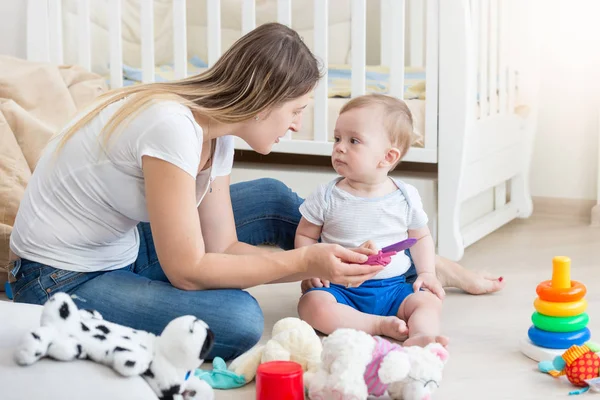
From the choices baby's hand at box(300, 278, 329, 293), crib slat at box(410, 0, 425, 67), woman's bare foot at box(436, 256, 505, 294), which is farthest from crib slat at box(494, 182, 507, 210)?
baby's hand at box(300, 278, 329, 293)

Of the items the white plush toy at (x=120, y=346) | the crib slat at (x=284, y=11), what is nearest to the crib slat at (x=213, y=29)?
the crib slat at (x=284, y=11)

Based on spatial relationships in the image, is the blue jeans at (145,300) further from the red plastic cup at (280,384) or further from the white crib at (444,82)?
the white crib at (444,82)

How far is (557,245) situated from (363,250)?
1.12 m

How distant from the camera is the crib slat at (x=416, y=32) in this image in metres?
3.00

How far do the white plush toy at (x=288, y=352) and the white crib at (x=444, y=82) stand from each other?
2.86 ft

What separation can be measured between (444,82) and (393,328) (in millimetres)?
801

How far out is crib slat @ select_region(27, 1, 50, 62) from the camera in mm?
2637

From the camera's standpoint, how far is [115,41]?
8.15 feet

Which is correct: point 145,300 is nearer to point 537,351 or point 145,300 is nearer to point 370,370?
point 370,370

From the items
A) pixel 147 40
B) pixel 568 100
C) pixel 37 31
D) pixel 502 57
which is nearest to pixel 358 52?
pixel 502 57

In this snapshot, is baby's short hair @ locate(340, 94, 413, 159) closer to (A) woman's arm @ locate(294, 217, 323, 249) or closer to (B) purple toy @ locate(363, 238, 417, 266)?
(A) woman's arm @ locate(294, 217, 323, 249)

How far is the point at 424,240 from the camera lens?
1745mm

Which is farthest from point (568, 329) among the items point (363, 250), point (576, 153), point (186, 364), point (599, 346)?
point (576, 153)

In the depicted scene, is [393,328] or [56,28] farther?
[56,28]
